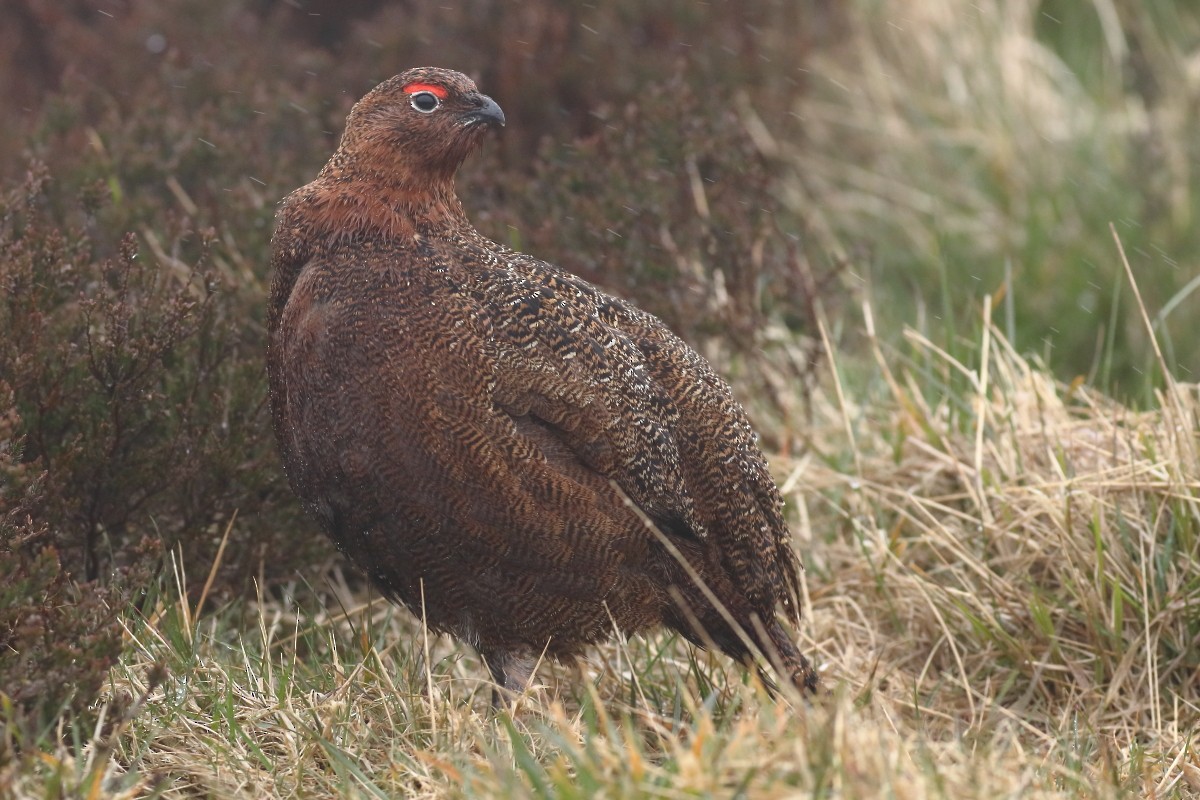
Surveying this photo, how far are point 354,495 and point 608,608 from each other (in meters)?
0.68

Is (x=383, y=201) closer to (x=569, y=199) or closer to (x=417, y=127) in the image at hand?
(x=417, y=127)

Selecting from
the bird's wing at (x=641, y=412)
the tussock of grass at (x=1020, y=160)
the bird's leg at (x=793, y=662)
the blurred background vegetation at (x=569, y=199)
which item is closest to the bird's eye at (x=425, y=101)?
the bird's wing at (x=641, y=412)

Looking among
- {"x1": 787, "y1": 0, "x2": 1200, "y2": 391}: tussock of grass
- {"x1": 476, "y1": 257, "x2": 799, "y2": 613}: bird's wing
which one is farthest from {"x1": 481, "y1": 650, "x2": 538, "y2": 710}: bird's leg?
{"x1": 787, "y1": 0, "x2": 1200, "y2": 391}: tussock of grass

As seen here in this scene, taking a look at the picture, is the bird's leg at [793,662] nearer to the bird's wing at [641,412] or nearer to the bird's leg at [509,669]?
the bird's wing at [641,412]

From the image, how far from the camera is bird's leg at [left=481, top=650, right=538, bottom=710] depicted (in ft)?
12.1

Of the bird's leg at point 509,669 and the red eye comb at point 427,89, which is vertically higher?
the red eye comb at point 427,89

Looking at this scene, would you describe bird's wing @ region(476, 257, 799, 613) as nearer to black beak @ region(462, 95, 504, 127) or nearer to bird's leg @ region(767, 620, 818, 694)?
bird's leg @ region(767, 620, 818, 694)

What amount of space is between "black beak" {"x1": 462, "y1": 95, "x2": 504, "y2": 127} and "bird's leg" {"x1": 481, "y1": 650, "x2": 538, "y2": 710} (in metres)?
1.34

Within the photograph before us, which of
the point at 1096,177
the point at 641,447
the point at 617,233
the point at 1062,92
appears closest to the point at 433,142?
the point at 641,447

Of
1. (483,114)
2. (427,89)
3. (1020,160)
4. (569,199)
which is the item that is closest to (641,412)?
(483,114)

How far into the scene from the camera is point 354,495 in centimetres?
335

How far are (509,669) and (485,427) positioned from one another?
0.73m

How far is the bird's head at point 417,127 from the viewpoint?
366 cm

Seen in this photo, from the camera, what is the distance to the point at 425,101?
372 centimetres
